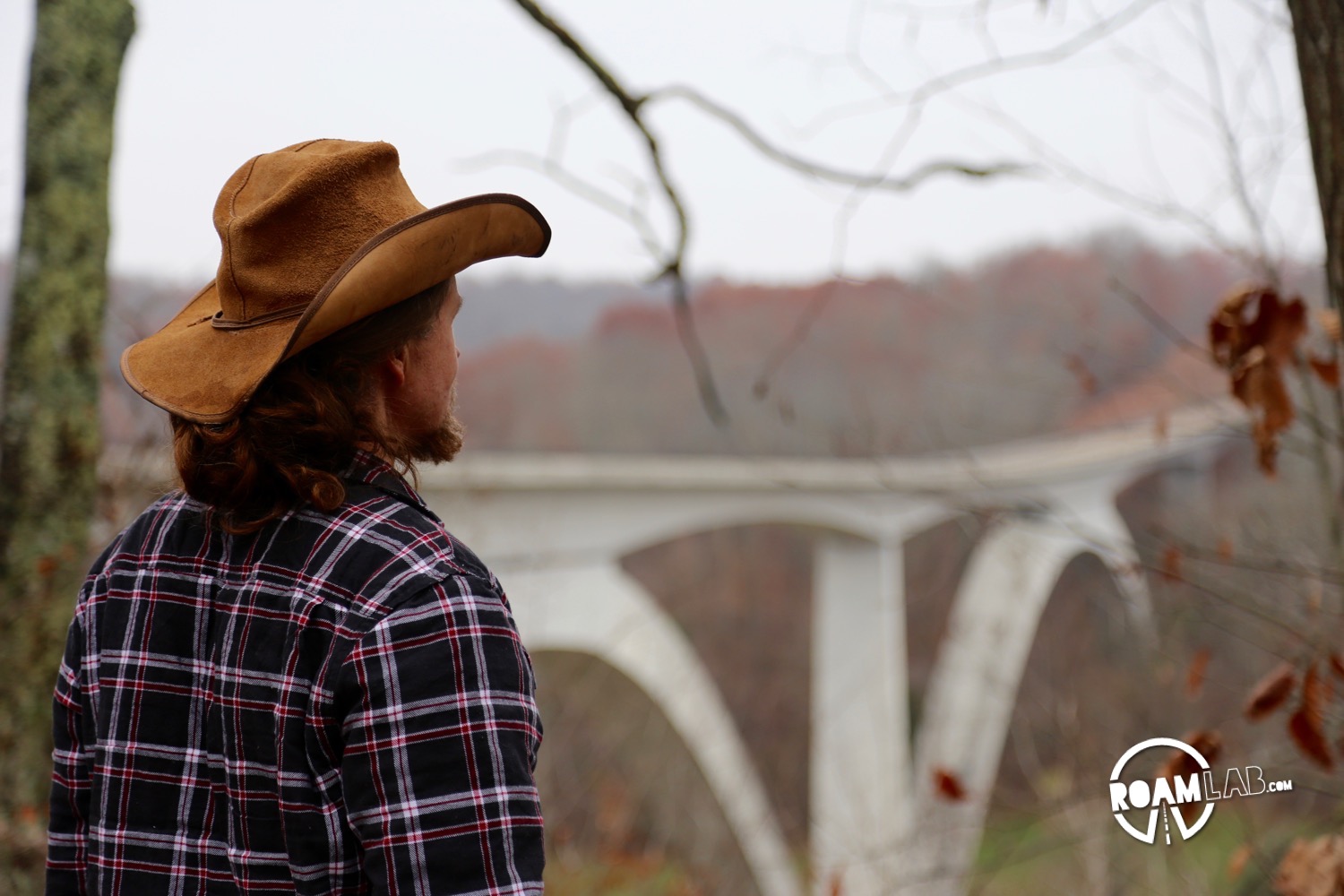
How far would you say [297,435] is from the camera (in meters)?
1.03

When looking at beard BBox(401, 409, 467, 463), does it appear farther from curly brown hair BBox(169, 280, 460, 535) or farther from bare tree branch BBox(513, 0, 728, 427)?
bare tree branch BBox(513, 0, 728, 427)

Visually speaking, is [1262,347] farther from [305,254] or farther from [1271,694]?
[305,254]

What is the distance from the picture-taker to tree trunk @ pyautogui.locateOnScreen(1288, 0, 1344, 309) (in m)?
1.58

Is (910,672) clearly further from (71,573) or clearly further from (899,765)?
(71,573)

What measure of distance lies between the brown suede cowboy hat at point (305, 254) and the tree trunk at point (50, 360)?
1.99 meters

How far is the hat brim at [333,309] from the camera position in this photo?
101 centimetres

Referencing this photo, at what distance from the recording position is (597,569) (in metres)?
13.3

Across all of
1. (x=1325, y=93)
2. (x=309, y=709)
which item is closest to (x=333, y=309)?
(x=309, y=709)

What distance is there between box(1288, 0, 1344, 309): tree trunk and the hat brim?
1.20 metres

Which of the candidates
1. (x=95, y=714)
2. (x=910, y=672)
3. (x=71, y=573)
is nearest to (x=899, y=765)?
(x=910, y=672)

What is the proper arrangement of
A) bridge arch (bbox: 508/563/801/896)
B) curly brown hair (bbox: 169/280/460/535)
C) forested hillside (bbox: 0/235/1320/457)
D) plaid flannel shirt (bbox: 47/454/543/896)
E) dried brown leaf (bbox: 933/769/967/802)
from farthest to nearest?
bridge arch (bbox: 508/563/801/896) → forested hillside (bbox: 0/235/1320/457) → dried brown leaf (bbox: 933/769/967/802) → curly brown hair (bbox: 169/280/460/535) → plaid flannel shirt (bbox: 47/454/543/896)

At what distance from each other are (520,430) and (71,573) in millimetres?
19622

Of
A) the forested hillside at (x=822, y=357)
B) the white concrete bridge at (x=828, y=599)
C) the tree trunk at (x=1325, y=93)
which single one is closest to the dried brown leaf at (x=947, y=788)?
the forested hillside at (x=822, y=357)

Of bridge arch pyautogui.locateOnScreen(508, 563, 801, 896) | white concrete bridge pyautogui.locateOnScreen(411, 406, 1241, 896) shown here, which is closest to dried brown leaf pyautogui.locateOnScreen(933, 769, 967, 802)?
white concrete bridge pyautogui.locateOnScreen(411, 406, 1241, 896)
